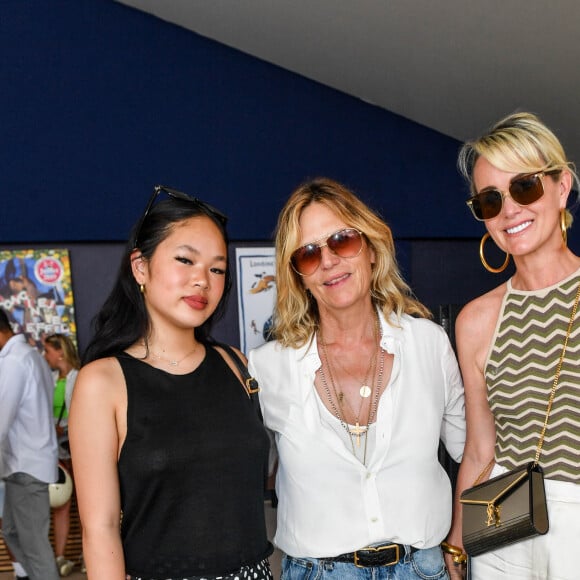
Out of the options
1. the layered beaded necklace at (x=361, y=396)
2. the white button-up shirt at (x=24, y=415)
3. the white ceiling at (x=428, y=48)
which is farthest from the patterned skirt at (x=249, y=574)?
the white ceiling at (x=428, y=48)

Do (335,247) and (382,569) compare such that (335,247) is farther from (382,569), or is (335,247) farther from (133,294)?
(382,569)

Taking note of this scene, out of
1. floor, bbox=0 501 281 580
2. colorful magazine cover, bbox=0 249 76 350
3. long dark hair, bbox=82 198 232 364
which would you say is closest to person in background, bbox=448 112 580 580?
long dark hair, bbox=82 198 232 364

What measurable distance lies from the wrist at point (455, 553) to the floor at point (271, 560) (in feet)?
6.33

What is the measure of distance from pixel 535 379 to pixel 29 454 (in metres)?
3.31

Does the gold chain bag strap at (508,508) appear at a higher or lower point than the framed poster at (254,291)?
lower

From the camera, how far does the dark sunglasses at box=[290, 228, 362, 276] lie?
2.02m

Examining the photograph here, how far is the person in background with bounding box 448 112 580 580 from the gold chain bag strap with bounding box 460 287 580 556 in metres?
0.03

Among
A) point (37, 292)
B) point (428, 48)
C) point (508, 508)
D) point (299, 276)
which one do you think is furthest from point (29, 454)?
point (428, 48)

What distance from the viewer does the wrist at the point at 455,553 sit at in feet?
6.24

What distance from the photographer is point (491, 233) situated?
1855mm

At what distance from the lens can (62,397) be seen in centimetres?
509

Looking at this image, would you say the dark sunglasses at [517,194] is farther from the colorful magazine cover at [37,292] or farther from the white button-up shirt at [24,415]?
the colorful magazine cover at [37,292]

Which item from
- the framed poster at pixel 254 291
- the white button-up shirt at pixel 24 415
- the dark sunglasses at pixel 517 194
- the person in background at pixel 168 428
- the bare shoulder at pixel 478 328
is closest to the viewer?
the person in background at pixel 168 428

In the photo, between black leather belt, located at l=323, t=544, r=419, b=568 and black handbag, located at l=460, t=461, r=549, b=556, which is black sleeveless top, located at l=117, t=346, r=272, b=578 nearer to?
black leather belt, located at l=323, t=544, r=419, b=568
